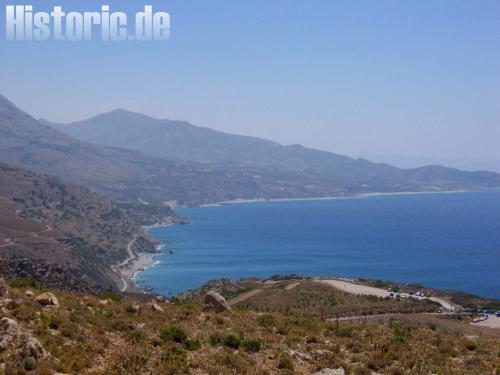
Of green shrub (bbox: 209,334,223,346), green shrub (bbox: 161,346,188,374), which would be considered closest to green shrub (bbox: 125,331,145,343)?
green shrub (bbox: 161,346,188,374)

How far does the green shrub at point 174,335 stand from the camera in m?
15.0

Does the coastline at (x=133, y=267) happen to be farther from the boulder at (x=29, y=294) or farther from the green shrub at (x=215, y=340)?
the green shrub at (x=215, y=340)

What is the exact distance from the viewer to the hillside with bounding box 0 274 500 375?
12.4 metres

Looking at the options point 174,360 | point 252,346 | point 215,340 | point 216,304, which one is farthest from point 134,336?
point 216,304

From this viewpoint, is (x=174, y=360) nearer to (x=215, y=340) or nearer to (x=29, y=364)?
(x=215, y=340)

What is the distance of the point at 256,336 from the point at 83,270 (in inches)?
3905

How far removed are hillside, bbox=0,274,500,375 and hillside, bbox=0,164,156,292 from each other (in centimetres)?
3816

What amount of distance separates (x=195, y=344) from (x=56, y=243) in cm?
12022

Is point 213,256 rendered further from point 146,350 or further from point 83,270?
point 146,350

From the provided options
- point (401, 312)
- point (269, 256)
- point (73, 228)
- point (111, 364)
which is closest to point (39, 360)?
point (111, 364)

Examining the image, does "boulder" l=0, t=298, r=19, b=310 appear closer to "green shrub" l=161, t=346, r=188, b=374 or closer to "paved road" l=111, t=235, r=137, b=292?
"green shrub" l=161, t=346, r=188, b=374

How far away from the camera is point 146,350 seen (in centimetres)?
1368

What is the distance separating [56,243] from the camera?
415ft

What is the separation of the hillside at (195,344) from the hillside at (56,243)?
3816cm
